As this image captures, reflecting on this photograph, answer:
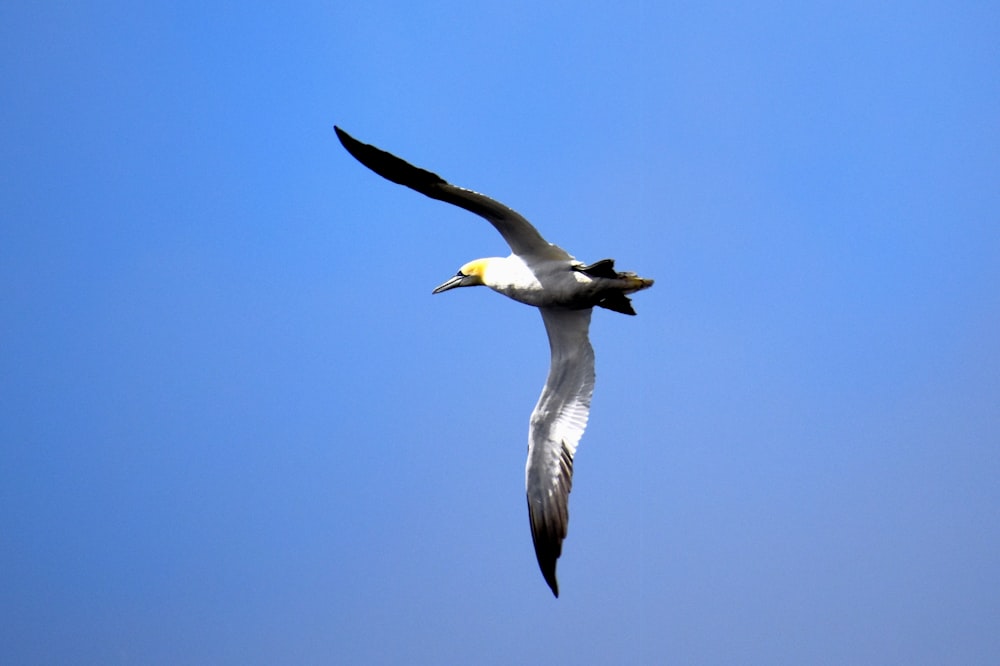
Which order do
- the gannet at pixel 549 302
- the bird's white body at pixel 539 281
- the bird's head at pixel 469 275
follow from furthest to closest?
1. the bird's head at pixel 469 275
2. the bird's white body at pixel 539 281
3. the gannet at pixel 549 302

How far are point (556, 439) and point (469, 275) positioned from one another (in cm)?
294

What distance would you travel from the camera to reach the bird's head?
59.5 ft

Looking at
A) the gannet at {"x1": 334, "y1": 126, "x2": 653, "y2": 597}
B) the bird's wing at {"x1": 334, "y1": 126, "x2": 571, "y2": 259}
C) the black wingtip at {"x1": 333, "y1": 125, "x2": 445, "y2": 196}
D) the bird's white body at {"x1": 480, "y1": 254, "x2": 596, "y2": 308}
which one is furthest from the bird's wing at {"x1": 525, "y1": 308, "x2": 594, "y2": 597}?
the black wingtip at {"x1": 333, "y1": 125, "x2": 445, "y2": 196}

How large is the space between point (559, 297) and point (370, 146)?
3.56 metres

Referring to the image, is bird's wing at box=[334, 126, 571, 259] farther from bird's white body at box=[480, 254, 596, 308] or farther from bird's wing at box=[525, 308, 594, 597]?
bird's wing at box=[525, 308, 594, 597]

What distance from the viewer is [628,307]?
1727cm

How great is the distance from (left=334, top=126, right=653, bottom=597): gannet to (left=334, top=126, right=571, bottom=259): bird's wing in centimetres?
1

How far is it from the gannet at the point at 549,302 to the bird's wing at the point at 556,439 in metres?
0.02

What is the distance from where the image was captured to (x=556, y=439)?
18797 mm

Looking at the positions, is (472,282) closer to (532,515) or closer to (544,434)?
(544,434)

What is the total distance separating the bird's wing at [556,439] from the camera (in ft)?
61.1

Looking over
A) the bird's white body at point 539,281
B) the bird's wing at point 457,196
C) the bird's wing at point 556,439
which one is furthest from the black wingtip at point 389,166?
the bird's wing at point 556,439

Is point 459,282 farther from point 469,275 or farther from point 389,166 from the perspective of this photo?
point 389,166

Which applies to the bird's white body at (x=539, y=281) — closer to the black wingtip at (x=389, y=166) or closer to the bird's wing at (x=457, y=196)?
the bird's wing at (x=457, y=196)
